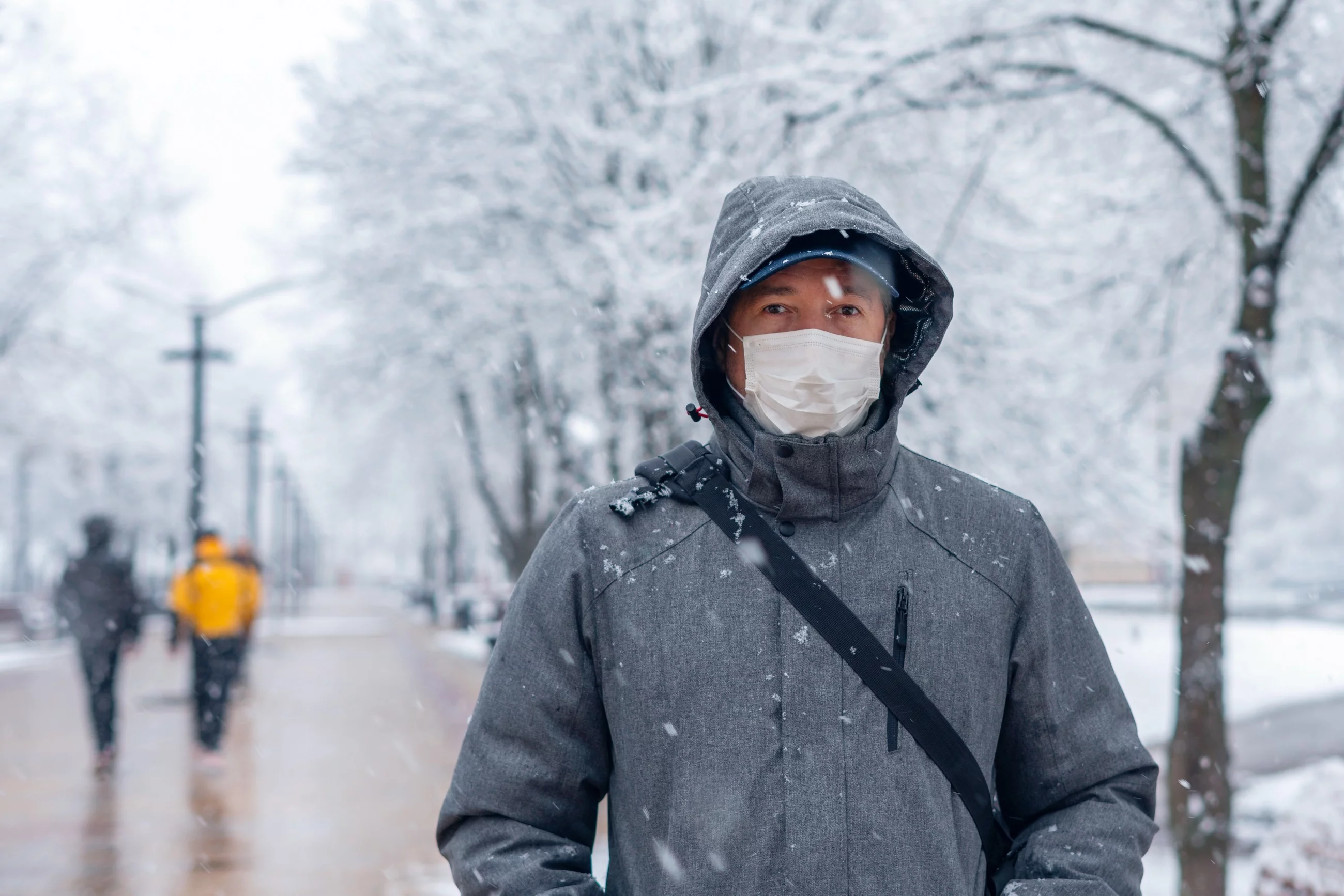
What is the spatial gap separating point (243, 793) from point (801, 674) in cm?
868

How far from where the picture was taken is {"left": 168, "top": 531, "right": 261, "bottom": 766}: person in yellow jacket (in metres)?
10.9

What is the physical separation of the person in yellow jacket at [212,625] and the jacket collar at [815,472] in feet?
31.4

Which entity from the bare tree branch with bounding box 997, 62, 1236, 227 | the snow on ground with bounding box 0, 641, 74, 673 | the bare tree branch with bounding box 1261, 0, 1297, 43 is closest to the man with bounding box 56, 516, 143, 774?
the bare tree branch with bounding box 997, 62, 1236, 227

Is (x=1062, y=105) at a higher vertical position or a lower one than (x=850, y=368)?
higher

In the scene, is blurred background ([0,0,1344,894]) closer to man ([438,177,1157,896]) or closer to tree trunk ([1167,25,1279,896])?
tree trunk ([1167,25,1279,896])

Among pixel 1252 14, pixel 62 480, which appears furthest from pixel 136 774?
pixel 62 480

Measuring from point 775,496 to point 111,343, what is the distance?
37.9 metres

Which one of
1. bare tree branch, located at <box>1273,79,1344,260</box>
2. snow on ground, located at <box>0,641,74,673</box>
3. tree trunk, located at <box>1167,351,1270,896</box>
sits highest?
bare tree branch, located at <box>1273,79,1344,260</box>

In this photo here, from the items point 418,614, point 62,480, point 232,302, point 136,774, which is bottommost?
point 418,614

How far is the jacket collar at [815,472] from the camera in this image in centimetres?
203

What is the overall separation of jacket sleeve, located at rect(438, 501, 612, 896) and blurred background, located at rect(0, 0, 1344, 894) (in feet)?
8.37

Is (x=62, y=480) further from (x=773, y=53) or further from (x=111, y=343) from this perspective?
(x=773, y=53)

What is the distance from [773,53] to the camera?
13.2 m

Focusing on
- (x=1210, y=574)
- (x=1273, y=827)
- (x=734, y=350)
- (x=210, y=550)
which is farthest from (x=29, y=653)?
(x=734, y=350)
